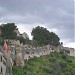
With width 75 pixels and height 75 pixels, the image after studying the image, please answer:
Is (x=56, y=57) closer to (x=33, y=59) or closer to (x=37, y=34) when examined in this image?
(x=33, y=59)

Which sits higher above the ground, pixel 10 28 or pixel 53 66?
pixel 10 28

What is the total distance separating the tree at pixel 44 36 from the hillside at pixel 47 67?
14900 millimetres

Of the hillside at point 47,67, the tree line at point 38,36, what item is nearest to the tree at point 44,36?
the tree line at point 38,36

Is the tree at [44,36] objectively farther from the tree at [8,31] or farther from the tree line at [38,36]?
the tree at [8,31]

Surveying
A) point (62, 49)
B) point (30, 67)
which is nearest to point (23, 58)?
point (30, 67)

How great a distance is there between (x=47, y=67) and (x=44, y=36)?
29906 millimetres

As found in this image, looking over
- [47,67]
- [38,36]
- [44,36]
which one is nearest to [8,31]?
[44,36]

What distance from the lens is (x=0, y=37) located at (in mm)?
75812

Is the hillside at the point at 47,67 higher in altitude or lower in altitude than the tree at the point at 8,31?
lower

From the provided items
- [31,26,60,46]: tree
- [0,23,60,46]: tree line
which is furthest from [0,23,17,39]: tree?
[31,26,60,46]: tree

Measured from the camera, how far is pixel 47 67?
6094cm

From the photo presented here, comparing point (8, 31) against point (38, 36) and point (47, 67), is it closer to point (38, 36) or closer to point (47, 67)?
point (38, 36)

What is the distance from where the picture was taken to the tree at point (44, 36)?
89275mm

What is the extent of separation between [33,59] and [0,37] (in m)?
12.6
